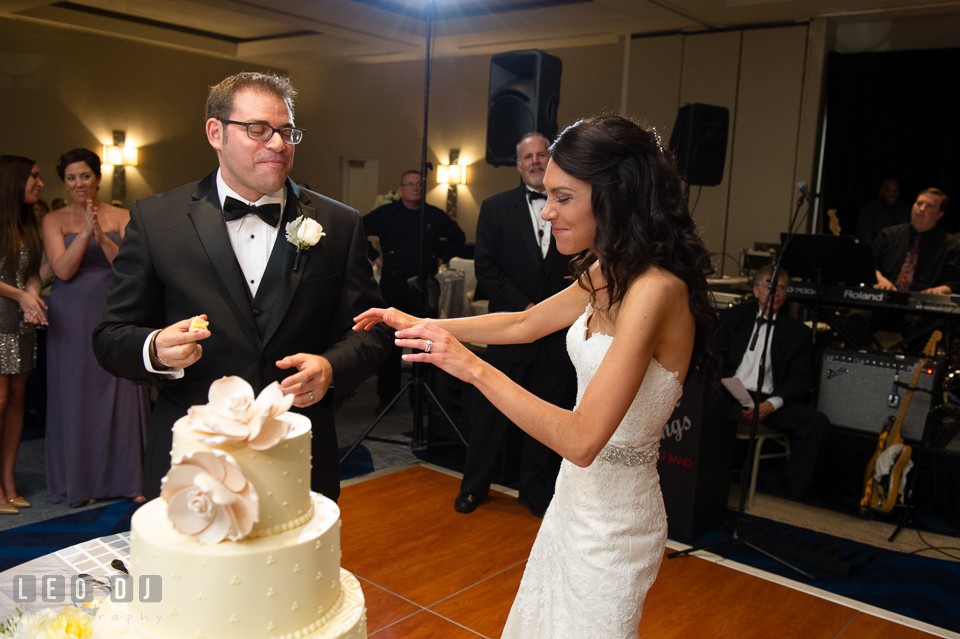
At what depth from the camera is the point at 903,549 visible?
4.12 meters

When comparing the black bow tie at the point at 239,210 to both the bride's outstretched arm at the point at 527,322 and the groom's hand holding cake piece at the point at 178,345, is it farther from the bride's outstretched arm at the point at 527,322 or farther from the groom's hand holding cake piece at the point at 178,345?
the bride's outstretched arm at the point at 527,322

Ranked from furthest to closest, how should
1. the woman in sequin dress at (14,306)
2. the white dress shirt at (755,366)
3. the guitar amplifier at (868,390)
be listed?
the white dress shirt at (755,366) < the guitar amplifier at (868,390) < the woman in sequin dress at (14,306)

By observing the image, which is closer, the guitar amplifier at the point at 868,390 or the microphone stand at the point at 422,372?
the guitar amplifier at the point at 868,390

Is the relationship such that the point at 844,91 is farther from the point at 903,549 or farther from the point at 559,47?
the point at 903,549

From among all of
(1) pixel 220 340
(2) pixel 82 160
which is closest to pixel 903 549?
(1) pixel 220 340

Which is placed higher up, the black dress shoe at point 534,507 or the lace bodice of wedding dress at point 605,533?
the lace bodice of wedding dress at point 605,533

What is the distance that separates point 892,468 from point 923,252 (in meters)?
3.02

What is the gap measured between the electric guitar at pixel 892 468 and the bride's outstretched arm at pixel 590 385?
3502 millimetres

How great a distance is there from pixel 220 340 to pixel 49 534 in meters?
2.55

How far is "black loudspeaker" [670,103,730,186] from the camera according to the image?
15.7 feet

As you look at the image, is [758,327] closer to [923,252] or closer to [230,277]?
[923,252]

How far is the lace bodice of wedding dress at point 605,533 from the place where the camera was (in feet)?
5.98

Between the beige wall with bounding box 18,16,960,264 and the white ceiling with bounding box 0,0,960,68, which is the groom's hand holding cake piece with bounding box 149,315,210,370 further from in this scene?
the white ceiling with bounding box 0,0,960,68

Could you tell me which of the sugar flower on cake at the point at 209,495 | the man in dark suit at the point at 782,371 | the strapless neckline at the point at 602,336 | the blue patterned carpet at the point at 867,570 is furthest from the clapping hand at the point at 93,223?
the man in dark suit at the point at 782,371
